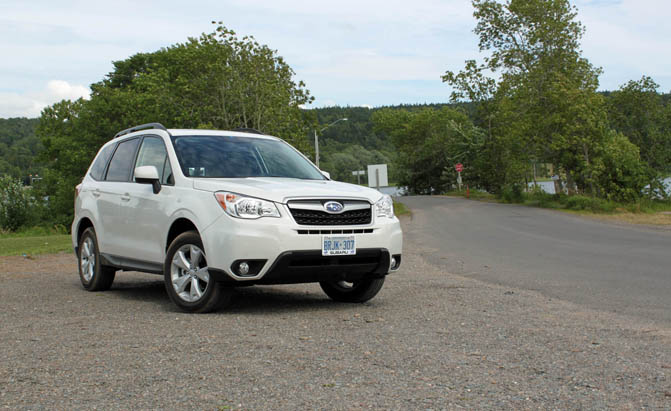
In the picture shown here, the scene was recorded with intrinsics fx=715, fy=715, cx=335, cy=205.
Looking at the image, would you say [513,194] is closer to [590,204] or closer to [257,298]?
[590,204]

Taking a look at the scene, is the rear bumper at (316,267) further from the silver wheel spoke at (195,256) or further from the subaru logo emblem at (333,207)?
the subaru logo emblem at (333,207)

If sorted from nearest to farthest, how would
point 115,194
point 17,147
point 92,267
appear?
point 115,194, point 92,267, point 17,147

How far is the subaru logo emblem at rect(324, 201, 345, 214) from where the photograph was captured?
671 centimetres

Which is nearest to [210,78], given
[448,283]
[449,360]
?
[448,283]

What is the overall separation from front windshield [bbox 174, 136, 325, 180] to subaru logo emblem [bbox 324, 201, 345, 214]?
4.09 ft

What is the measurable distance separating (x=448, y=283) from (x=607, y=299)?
227 cm

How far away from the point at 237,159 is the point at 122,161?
178 cm

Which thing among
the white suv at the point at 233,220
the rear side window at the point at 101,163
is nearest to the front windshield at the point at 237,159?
the white suv at the point at 233,220

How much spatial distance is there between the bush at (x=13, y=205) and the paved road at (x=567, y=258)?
37446mm

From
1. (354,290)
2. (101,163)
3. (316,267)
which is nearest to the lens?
(316,267)

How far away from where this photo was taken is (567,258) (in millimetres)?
14789

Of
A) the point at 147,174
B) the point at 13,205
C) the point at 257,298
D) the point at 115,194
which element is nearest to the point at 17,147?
the point at 13,205

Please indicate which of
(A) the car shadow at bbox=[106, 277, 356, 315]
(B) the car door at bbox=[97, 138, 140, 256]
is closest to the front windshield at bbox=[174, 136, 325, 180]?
(B) the car door at bbox=[97, 138, 140, 256]

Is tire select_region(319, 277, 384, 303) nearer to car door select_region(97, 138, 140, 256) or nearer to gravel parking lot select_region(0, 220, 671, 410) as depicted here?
gravel parking lot select_region(0, 220, 671, 410)
